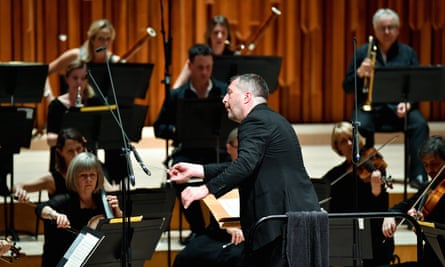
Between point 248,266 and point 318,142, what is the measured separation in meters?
4.79

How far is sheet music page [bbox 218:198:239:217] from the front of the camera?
5.06 m

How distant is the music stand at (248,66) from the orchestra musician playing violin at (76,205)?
178cm

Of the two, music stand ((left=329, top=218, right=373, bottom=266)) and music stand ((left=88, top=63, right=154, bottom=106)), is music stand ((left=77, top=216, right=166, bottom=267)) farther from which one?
music stand ((left=88, top=63, right=154, bottom=106))

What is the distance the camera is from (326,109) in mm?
10133

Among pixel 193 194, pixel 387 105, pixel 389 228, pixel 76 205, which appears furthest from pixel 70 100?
pixel 193 194

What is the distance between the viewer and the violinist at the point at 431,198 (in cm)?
561

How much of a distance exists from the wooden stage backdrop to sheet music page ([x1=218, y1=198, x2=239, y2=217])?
4.37 meters

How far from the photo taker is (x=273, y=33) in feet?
32.6

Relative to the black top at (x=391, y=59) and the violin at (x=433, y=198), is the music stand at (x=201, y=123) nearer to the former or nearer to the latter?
the black top at (x=391, y=59)

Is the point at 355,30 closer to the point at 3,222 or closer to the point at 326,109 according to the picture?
the point at 326,109

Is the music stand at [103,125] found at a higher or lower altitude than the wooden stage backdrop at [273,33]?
lower

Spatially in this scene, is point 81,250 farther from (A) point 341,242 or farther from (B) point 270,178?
(A) point 341,242

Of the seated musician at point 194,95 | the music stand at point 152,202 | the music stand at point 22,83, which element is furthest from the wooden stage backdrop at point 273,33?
the music stand at point 152,202

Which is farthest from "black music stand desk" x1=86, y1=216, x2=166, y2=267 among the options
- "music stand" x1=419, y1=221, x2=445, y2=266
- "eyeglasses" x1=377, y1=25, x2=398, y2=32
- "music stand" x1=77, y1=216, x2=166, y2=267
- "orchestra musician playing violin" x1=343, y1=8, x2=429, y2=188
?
"eyeglasses" x1=377, y1=25, x2=398, y2=32
